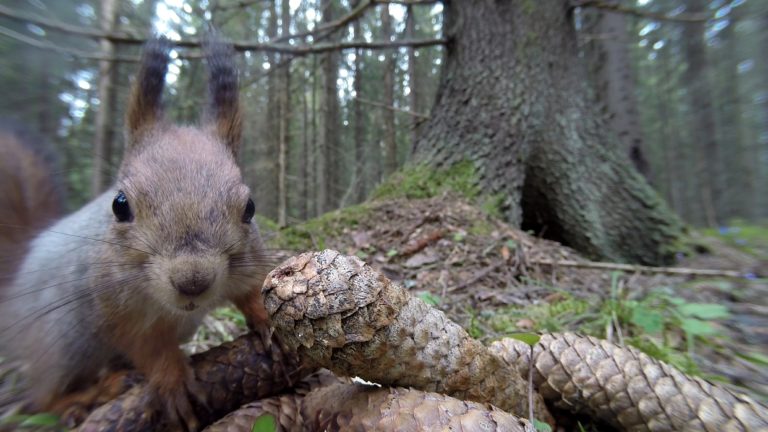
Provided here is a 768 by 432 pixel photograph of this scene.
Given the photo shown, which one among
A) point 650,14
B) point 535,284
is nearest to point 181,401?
point 535,284

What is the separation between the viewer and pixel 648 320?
6.24 ft

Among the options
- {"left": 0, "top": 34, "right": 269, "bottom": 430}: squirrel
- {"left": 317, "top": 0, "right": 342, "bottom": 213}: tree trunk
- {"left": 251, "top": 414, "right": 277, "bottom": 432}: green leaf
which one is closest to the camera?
{"left": 251, "top": 414, "right": 277, "bottom": 432}: green leaf

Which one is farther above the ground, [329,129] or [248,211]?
[329,129]

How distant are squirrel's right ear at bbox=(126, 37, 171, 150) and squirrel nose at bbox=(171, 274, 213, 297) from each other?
86 cm

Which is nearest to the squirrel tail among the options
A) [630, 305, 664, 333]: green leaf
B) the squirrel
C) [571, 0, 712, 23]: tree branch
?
the squirrel

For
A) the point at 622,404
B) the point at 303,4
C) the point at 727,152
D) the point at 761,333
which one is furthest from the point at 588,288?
the point at 727,152

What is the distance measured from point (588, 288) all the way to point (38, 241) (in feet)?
9.68

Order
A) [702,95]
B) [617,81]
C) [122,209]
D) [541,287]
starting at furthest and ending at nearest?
[702,95] < [617,81] < [541,287] < [122,209]

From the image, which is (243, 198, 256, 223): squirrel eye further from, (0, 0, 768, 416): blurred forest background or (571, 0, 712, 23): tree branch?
(571, 0, 712, 23): tree branch

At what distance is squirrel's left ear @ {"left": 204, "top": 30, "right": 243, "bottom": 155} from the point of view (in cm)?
190

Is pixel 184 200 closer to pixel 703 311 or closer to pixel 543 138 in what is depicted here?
pixel 703 311

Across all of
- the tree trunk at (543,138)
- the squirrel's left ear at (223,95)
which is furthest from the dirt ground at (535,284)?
the squirrel's left ear at (223,95)

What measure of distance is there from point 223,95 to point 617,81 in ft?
21.2

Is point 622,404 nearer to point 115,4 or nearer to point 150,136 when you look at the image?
point 150,136
